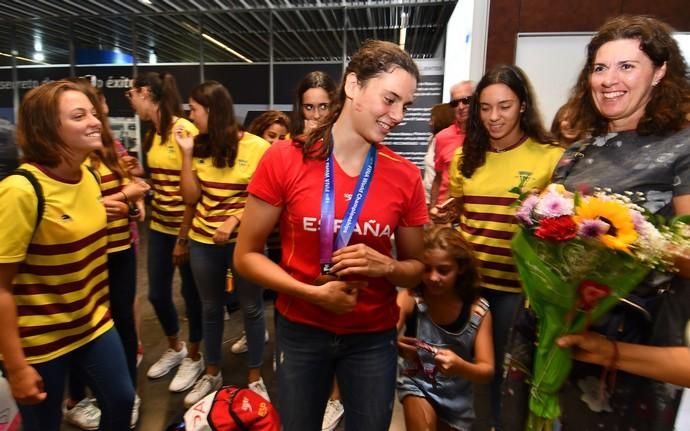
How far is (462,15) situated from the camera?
5434 millimetres

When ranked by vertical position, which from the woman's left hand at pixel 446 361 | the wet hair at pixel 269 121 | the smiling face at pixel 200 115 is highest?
the wet hair at pixel 269 121

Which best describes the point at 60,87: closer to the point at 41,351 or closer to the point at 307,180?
the point at 41,351

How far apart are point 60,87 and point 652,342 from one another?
207 centimetres

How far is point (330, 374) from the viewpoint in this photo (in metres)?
1.39

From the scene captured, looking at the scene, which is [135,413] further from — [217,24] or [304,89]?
[217,24]

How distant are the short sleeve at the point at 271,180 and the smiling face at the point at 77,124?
2.58ft

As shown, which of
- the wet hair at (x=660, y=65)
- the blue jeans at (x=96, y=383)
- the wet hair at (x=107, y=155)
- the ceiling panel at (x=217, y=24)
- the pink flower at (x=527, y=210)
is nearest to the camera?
the pink flower at (x=527, y=210)

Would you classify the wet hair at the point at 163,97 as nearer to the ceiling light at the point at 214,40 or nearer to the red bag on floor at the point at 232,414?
the red bag on floor at the point at 232,414

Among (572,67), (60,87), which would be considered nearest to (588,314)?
(60,87)

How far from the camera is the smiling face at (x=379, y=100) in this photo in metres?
1.22

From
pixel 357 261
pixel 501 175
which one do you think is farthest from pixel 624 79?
pixel 357 261

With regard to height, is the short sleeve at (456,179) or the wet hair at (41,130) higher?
the wet hair at (41,130)

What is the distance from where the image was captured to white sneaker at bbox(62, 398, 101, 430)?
2.36 m

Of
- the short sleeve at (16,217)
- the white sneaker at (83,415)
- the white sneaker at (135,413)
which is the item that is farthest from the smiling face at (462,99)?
the white sneaker at (83,415)
